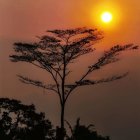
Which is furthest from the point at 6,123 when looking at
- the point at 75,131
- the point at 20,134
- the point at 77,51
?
the point at 77,51

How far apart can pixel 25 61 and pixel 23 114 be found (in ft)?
13.6

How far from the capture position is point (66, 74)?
1415 inches

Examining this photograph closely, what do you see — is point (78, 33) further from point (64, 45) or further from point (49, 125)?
point (49, 125)

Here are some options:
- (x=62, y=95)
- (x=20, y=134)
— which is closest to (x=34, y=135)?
(x=20, y=134)

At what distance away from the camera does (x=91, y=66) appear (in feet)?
124

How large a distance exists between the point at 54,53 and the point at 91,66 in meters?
2.95

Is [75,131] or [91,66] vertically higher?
[91,66]

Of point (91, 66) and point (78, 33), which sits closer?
point (78, 33)

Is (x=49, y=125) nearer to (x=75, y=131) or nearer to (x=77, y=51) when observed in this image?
(x=75, y=131)

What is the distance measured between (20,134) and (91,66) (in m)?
6.91

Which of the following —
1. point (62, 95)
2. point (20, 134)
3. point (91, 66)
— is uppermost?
point (91, 66)

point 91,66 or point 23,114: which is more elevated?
point 91,66

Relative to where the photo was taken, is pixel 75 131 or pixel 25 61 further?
pixel 25 61

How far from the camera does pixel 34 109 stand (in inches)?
1417
